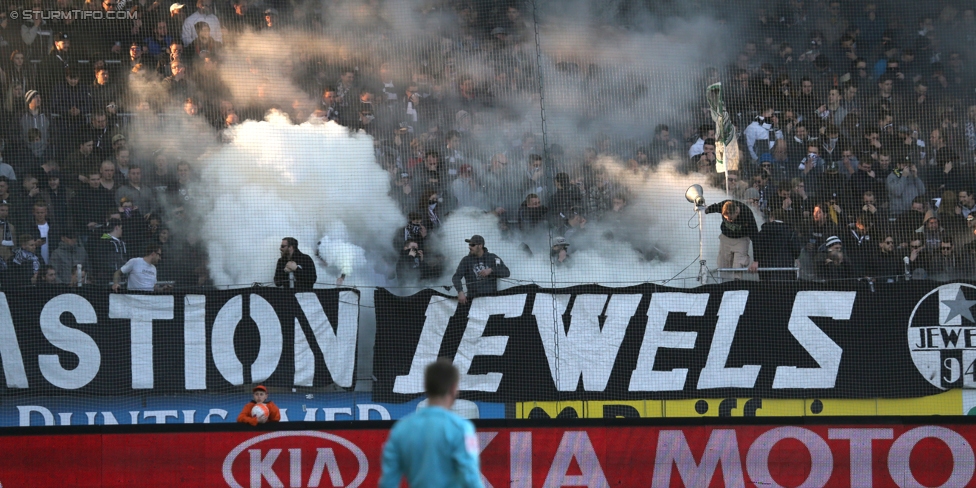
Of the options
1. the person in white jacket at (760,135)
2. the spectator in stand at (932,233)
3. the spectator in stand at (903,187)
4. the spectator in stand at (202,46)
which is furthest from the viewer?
the person in white jacket at (760,135)

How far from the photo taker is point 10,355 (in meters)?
9.90

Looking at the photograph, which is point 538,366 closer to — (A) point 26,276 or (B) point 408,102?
(B) point 408,102

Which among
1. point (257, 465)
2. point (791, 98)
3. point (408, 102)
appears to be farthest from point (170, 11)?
point (791, 98)

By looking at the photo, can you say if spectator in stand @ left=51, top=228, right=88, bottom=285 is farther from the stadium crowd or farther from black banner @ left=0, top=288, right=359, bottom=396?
black banner @ left=0, top=288, right=359, bottom=396

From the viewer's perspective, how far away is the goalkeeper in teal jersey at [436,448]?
157 inches

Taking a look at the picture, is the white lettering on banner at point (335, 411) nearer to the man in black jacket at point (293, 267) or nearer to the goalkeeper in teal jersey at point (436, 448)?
the man in black jacket at point (293, 267)

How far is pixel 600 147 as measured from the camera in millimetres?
10969

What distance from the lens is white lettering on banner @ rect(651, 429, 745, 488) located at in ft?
24.7

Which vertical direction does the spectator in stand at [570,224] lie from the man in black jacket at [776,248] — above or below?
above

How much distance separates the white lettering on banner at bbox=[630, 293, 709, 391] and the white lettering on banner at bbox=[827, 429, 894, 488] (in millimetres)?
2719

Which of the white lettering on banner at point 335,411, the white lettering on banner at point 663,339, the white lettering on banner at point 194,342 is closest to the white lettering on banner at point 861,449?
the white lettering on banner at point 663,339

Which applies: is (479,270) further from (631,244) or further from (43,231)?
(43,231)

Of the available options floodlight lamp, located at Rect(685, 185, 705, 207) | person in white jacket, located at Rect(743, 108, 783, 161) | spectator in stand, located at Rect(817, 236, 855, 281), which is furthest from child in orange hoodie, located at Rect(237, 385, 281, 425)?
person in white jacket, located at Rect(743, 108, 783, 161)

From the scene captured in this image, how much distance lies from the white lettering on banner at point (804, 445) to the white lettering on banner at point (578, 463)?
3.50 ft
